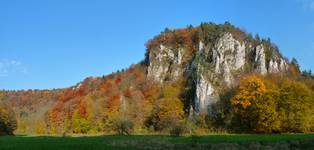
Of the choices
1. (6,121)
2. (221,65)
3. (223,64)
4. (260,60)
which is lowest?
(6,121)

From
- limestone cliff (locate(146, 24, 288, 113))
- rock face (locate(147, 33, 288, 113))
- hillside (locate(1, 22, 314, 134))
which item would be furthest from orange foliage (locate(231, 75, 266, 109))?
limestone cliff (locate(146, 24, 288, 113))

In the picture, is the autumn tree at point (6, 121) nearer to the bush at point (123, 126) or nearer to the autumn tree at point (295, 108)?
the bush at point (123, 126)

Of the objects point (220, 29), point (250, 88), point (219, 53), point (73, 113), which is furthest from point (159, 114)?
point (220, 29)

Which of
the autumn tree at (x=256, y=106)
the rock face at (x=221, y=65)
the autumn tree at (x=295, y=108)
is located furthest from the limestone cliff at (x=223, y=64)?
the autumn tree at (x=295, y=108)

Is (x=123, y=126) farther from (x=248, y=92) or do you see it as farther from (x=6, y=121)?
(x=6, y=121)

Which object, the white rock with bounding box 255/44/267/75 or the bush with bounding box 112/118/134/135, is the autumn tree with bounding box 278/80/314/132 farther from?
the white rock with bounding box 255/44/267/75

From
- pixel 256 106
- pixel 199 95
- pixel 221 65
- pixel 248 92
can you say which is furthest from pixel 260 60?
pixel 256 106

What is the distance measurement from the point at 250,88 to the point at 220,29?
8505 centimetres

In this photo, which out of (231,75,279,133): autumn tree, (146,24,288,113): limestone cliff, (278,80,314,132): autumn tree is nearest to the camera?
(278,80,314,132): autumn tree

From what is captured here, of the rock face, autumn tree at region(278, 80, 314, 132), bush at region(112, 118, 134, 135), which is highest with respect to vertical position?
the rock face

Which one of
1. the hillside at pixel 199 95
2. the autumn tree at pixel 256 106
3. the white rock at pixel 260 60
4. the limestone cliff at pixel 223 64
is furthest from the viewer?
the white rock at pixel 260 60

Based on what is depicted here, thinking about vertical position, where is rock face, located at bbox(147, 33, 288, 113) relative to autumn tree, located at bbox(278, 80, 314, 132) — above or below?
above

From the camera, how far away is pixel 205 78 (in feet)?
542

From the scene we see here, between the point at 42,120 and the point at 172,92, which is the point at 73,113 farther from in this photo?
the point at 172,92
